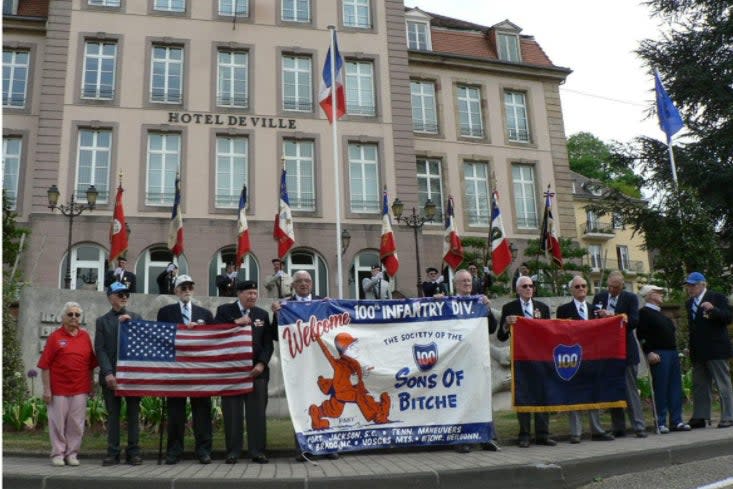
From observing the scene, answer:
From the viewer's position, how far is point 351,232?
2536 cm

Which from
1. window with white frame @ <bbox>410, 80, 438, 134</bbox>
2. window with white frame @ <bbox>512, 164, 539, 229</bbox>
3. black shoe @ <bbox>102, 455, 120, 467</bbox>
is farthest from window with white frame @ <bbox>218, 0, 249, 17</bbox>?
black shoe @ <bbox>102, 455, 120, 467</bbox>

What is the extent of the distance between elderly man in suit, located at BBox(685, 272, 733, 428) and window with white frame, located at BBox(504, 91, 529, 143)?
2170 cm

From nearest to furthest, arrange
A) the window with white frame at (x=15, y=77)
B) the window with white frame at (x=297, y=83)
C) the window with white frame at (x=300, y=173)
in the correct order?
the window with white frame at (x=15, y=77)
the window with white frame at (x=300, y=173)
the window with white frame at (x=297, y=83)

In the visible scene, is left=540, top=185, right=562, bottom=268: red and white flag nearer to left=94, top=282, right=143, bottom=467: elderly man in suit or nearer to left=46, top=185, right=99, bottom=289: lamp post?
left=46, top=185, right=99, bottom=289: lamp post

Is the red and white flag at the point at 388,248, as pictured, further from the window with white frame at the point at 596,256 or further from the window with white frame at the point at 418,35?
the window with white frame at the point at 596,256

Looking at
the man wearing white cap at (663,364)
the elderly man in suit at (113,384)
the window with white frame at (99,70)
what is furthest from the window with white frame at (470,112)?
the elderly man in suit at (113,384)

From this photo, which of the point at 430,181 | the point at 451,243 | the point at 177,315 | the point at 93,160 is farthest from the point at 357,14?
the point at 177,315

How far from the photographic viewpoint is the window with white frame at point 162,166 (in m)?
24.4

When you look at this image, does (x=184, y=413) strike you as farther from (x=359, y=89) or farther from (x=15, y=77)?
(x=15, y=77)

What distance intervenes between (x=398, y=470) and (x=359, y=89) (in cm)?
2262

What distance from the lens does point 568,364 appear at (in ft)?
27.2

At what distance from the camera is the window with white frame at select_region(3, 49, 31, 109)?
25109mm

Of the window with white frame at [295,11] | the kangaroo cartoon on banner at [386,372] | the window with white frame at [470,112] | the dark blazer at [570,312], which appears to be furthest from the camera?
the window with white frame at [470,112]

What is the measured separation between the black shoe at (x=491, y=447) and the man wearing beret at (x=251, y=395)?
2466 millimetres
